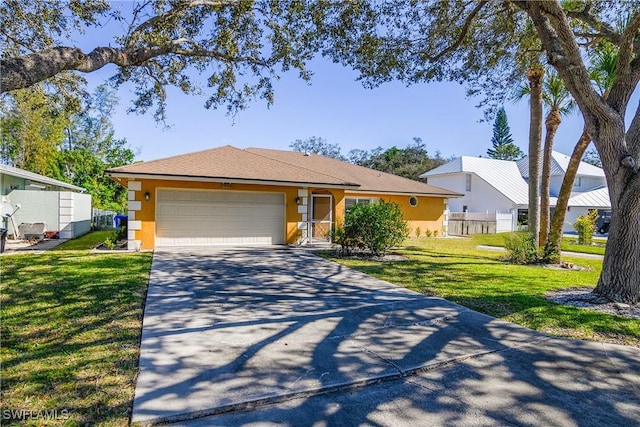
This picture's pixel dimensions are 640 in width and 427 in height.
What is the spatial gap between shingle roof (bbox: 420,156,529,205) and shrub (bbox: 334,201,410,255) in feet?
65.8

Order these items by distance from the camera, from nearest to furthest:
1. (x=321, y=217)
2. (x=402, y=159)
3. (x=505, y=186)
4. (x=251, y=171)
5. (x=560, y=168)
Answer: (x=251, y=171) < (x=321, y=217) < (x=505, y=186) < (x=560, y=168) < (x=402, y=159)

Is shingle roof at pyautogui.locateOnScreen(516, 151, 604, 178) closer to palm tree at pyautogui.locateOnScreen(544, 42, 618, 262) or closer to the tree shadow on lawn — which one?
palm tree at pyautogui.locateOnScreen(544, 42, 618, 262)

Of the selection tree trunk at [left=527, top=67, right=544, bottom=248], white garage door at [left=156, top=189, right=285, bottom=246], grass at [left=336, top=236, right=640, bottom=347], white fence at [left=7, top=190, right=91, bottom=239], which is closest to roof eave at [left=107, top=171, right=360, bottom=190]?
white garage door at [left=156, top=189, right=285, bottom=246]

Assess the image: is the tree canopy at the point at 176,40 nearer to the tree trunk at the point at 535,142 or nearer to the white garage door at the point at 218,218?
the white garage door at the point at 218,218

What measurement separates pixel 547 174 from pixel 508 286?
601cm

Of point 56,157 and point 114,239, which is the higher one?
point 56,157

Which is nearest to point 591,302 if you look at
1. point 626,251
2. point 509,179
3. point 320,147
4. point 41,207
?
point 626,251

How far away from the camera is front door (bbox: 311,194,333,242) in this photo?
1614 centimetres

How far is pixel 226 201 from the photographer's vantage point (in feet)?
45.5

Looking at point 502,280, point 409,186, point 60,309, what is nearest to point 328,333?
point 60,309

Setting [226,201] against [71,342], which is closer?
[71,342]

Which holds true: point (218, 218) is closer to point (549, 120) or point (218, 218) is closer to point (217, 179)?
point (217, 179)

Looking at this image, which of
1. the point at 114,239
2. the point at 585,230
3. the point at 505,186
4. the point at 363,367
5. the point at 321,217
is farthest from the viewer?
the point at 505,186

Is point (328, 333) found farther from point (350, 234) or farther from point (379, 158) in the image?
point (379, 158)
